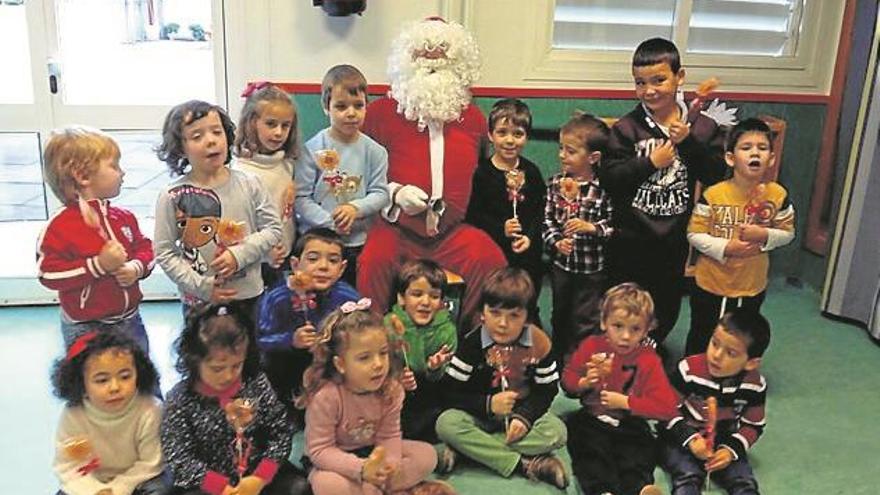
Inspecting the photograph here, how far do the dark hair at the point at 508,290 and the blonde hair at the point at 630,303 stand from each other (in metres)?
0.24

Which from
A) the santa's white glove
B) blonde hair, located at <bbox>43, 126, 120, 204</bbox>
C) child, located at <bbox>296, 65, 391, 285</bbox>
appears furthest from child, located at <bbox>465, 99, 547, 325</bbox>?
blonde hair, located at <bbox>43, 126, 120, 204</bbox>

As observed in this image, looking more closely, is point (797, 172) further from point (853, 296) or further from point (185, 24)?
point (185, 24)

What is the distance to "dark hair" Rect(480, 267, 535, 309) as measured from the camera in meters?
2.66

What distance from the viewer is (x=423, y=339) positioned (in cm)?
278

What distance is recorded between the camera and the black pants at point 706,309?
3.15 m

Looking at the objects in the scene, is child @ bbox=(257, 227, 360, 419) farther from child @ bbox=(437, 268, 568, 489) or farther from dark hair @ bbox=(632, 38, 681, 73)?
dark hair @ bbox=(632, 38, 681, 73)

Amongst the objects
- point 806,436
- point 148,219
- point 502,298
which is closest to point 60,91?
point 148,219

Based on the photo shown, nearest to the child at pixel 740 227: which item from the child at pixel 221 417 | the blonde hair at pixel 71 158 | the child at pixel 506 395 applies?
the child at pixel 506 395

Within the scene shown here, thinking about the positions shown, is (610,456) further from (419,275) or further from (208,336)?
(208,336)

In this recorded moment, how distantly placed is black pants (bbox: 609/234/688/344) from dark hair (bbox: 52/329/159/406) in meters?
1.77

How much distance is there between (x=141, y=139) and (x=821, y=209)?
130 inches

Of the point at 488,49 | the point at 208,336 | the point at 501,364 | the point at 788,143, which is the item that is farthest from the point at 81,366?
the point at 788,143

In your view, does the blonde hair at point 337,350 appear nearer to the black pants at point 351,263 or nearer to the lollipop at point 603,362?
the lollipop at point 603,362

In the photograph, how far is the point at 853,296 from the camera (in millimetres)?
3906
